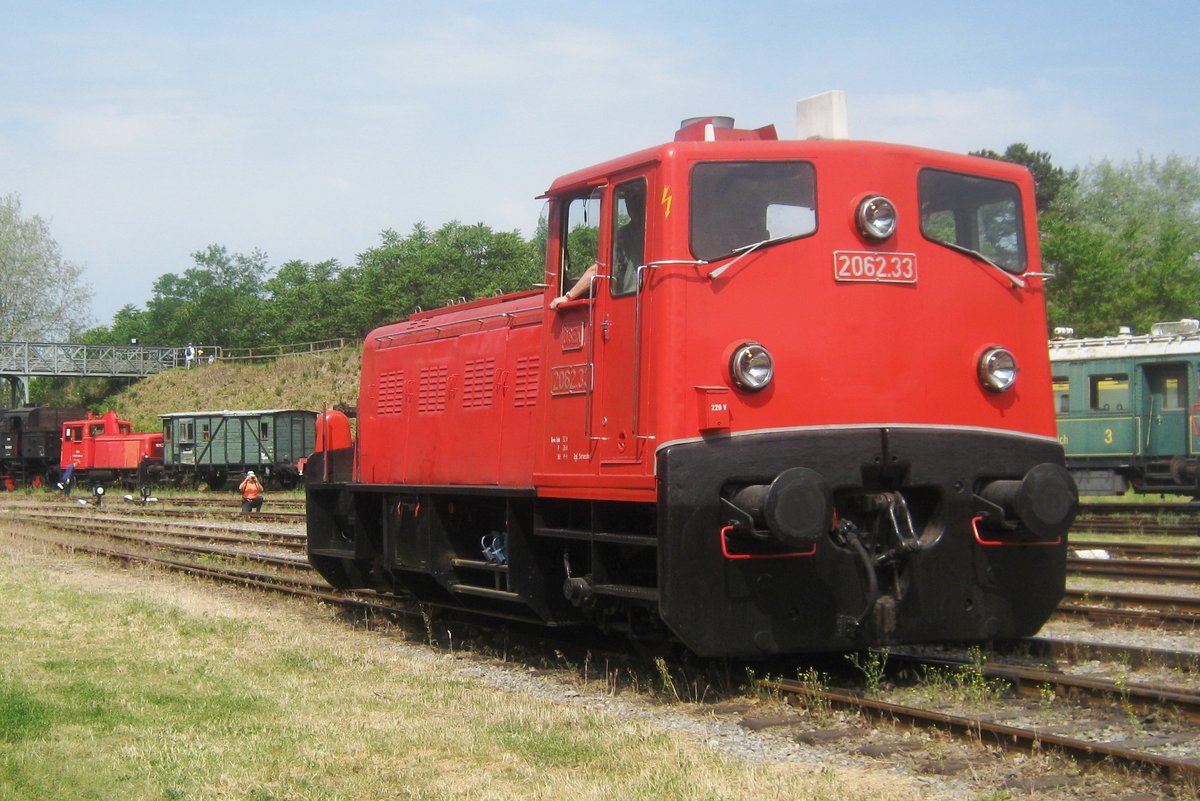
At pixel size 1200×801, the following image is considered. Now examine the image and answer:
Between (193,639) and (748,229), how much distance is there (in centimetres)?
645

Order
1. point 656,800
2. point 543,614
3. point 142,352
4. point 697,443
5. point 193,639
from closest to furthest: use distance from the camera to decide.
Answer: point 656,800 → point 697,443 → point 543,614 → point 193,639 → point 142,352

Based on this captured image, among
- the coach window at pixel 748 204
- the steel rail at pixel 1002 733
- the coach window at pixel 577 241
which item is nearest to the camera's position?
the steel rail at pixel 1002 733

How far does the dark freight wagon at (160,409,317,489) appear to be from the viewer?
44094mm

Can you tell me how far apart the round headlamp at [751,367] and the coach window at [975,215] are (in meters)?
1.41

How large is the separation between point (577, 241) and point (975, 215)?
2597mm

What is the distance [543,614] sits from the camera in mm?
8859

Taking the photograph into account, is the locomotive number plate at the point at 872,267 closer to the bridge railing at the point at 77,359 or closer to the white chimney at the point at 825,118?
the white chimney at the point at 825,118

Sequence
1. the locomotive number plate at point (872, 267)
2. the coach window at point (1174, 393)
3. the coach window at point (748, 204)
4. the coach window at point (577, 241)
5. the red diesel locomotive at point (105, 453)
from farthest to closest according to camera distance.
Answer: the red diesel locomotive at point (105, 453), the coach window at point (1174, 393), the coach window at point (577, 241), the locomotive number plate at point (872, 267), the coach window at point (748, 204)

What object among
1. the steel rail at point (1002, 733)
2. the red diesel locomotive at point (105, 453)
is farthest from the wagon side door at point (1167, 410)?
the red diesel locomotive at point (105, 453)

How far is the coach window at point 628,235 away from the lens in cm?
772

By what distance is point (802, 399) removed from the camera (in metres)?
7.41

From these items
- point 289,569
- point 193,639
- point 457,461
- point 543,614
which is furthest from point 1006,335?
point 289,569

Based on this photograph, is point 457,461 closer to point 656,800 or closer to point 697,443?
point 697,443

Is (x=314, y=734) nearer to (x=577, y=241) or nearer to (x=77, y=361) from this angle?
(x=577, y=241)
